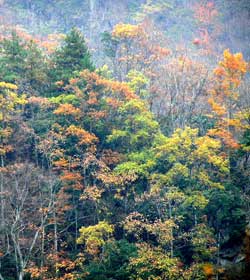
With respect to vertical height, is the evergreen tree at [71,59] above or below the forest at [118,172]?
above

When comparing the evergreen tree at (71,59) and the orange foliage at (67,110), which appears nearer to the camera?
the orange foliage at (67,110)

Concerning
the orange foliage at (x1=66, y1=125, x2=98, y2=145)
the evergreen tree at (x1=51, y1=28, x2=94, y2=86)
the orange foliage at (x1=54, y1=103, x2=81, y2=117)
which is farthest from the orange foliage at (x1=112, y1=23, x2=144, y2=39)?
the orange foliage at (x1=66, y1=125, x2=98, y2=145)

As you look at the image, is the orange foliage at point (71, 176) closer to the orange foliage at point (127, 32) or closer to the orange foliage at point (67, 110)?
the orange foliage at point (67, 110)

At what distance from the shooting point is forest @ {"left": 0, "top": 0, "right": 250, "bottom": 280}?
23.1 meters

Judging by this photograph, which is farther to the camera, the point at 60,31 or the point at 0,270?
the point at 60,31

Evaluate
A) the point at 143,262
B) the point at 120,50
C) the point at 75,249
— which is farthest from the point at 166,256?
the point at 120,50

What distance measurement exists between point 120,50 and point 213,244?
68.2 feet

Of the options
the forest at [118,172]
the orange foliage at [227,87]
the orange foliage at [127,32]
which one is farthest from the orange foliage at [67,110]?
the orange foliage at [127,32]

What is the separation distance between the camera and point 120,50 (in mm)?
39625

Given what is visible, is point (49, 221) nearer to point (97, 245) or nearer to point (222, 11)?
point (97, 245)

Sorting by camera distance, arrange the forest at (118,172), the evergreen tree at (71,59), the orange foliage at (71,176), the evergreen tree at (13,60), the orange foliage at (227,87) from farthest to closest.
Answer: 1. the orange foliage at (227,87)
2. the evergreen tree at (71,59)
3. the evergreen tree at (13,60)
4. the orange foliage at (71,176)
5. the forest at (118,172)

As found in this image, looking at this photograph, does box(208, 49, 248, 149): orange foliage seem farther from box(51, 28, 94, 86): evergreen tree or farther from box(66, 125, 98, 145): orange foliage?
box(66, 125, 98, 145): orange foliage

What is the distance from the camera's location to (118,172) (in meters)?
25.7

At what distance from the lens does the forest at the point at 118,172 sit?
2306 centimetres
